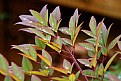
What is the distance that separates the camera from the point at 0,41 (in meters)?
2.13

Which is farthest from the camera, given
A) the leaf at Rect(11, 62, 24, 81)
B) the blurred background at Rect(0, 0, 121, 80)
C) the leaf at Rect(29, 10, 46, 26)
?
the blurred background at Rect(0, 0, 121, 80)

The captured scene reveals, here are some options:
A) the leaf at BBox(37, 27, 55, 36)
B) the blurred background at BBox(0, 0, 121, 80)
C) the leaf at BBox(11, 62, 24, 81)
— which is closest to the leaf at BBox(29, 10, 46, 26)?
the leaf at BBox(37, 27, 55, 36)

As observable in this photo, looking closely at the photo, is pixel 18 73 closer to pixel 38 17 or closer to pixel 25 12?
pixel 38 17

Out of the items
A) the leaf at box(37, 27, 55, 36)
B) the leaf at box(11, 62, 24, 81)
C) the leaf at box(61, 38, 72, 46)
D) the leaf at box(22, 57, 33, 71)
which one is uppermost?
the leaf at box(37, 27, 55, 36)

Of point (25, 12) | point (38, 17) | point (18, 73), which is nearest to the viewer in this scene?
point (18, 73)

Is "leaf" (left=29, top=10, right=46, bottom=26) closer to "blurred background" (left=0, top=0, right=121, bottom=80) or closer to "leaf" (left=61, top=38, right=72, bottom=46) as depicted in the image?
"leaf" (left=61, top=38, right=72, bottom=46)

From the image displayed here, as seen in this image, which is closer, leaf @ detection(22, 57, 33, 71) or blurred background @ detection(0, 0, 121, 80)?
leaf @ detection(22, 57, 33, 71)

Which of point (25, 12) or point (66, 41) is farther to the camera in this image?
point (25, 12)

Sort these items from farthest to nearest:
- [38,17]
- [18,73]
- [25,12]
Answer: [25,12]
[38,17]
[18,73]

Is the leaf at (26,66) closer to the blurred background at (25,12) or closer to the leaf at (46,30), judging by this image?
the leaf at (46,30)

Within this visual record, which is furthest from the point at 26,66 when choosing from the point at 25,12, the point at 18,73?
the point at 25,12

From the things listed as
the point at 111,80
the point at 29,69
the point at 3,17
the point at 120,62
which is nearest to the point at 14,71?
the point at 29,69

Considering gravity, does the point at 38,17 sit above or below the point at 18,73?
above

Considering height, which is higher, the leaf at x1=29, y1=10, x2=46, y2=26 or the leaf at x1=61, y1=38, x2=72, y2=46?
the leaf at x1=29, y1=10, x2=46, y2=26
